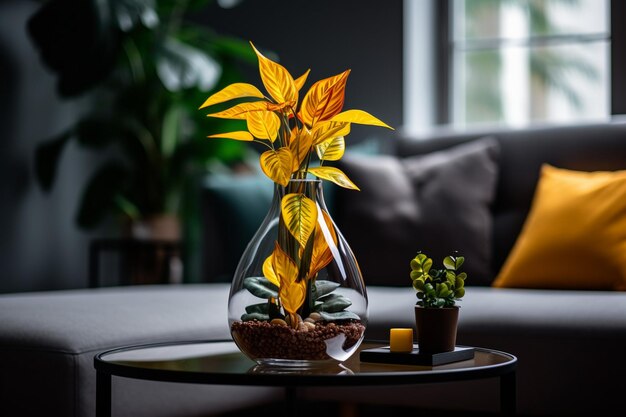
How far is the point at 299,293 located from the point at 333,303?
0.06 m

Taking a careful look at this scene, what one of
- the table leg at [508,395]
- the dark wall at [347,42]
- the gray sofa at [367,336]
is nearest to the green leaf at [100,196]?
the dark wall at [347,42]

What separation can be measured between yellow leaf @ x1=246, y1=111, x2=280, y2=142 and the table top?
12.9 inches

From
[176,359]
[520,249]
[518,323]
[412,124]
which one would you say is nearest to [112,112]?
[412,124]

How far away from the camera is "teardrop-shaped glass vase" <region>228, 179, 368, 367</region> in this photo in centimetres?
122

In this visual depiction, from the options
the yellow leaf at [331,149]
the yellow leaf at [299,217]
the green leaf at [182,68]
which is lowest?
the yellow leaf at [299,217]

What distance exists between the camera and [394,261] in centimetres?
260

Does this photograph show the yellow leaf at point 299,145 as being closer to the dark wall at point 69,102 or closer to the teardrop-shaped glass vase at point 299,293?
the teardrop-shaped glass vase at point 299,293

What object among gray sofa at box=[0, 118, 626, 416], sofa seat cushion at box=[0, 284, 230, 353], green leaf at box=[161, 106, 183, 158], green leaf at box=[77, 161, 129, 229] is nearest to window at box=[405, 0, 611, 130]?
green leaf at box=[161, 106, 183, 158]

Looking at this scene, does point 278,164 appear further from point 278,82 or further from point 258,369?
point 258,369

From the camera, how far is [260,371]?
3.90ft

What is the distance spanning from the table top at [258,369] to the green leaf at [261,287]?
100mm

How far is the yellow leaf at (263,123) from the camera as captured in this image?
4.28 feet

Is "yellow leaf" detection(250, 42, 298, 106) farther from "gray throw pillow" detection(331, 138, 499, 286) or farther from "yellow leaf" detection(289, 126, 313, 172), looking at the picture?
"gray throw pillow" detection(331, 138, 499, 286)

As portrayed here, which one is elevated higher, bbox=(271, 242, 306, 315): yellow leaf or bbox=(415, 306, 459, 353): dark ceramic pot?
bbox=(271, 242, 306, 315): yellow leaf
